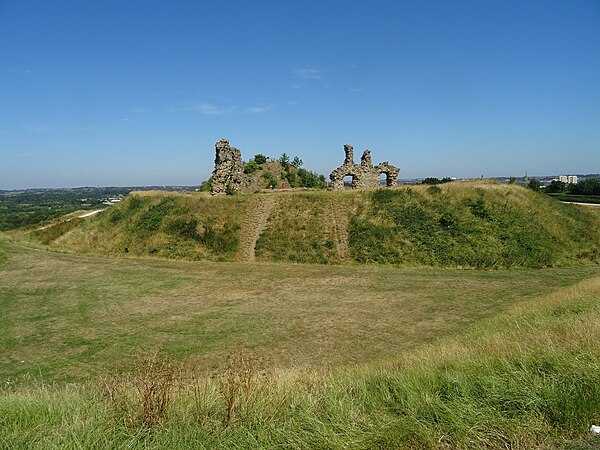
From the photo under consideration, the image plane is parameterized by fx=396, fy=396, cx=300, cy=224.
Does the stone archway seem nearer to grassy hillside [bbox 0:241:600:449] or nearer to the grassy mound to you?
the grassy mound

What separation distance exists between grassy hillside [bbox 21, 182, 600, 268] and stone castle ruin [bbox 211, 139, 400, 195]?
2.89 meters

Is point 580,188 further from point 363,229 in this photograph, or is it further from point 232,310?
point 232,310

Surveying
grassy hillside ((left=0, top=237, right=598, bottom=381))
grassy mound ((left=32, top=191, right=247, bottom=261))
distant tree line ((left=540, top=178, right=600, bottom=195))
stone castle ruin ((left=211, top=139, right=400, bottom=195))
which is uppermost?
stone castle ruin ((left=211, top=139, right=400, bottom=195))

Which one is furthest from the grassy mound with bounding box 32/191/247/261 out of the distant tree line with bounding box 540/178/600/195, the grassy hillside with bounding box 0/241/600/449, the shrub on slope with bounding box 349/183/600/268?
the distant tree line with bounding box 540/178/600/195

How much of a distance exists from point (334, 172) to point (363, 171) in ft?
8.04

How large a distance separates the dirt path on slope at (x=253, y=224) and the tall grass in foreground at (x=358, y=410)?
59.3 ft

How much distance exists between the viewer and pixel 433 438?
3.94 meters

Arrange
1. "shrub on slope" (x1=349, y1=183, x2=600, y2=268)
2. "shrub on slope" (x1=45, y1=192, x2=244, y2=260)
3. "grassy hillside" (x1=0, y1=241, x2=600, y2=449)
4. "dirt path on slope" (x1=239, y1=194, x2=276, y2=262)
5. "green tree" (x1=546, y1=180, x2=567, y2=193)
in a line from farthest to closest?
"green tree" (x1=546, y1=180, x2=567, y2=193) < "shrub on slope" (x1=45, y1=192, x2=244, y2=260) < "dirt path on slope" (x1=239, y1=194, x2=276, y2=262) < "shrub on slope" (x1=349, y1=183, x2=600, y2=268) < "grassy hillside" (x1=0, y1=241, x2=600, y2=449)

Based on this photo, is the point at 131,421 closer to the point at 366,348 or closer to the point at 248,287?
the point at 366,348

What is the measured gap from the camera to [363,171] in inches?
1259

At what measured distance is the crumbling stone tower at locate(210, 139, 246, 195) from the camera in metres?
31.1

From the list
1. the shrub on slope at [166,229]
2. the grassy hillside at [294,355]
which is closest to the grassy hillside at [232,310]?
the grassy hillside at [294,355]

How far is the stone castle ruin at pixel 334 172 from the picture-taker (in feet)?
102

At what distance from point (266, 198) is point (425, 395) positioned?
2430 centimetres
